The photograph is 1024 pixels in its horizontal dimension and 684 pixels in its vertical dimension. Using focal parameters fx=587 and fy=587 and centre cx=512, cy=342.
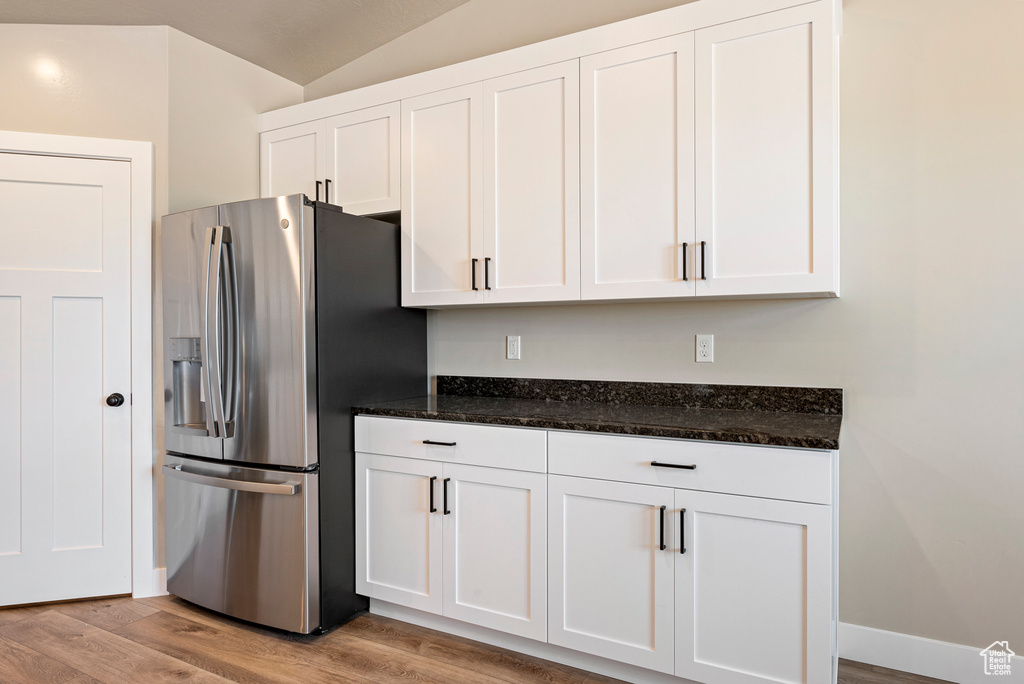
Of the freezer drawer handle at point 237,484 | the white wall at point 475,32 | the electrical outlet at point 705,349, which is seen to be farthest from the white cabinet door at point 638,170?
the freezer drawer handle at point 237,484

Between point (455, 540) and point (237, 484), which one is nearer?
point (455, 540)

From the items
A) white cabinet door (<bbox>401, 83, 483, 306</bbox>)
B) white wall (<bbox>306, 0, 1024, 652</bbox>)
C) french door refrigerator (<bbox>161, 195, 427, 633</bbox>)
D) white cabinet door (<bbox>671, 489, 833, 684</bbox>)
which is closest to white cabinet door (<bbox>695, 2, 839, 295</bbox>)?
white wall (<bbox>306, 0, 1024, 652</bbox>)

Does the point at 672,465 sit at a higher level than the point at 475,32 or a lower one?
lower

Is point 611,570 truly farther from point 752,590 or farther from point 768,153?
point 768,153

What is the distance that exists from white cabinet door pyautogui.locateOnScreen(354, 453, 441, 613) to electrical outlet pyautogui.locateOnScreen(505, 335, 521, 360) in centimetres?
72

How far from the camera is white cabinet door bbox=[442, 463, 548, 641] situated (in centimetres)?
207

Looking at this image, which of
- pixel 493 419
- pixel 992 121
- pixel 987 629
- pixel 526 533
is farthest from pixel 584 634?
pixel 992 121

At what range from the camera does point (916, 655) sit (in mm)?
2066

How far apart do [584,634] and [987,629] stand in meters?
1.36

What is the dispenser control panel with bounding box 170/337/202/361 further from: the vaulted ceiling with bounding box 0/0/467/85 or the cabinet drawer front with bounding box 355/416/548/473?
the vaulted ceiling with bounding box 0/0/467/85

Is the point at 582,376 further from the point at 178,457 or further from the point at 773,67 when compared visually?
the point at 178,457

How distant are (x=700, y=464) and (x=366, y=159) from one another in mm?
2013

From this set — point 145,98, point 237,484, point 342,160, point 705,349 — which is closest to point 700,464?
point 705,349

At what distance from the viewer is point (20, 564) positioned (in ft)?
8.48
